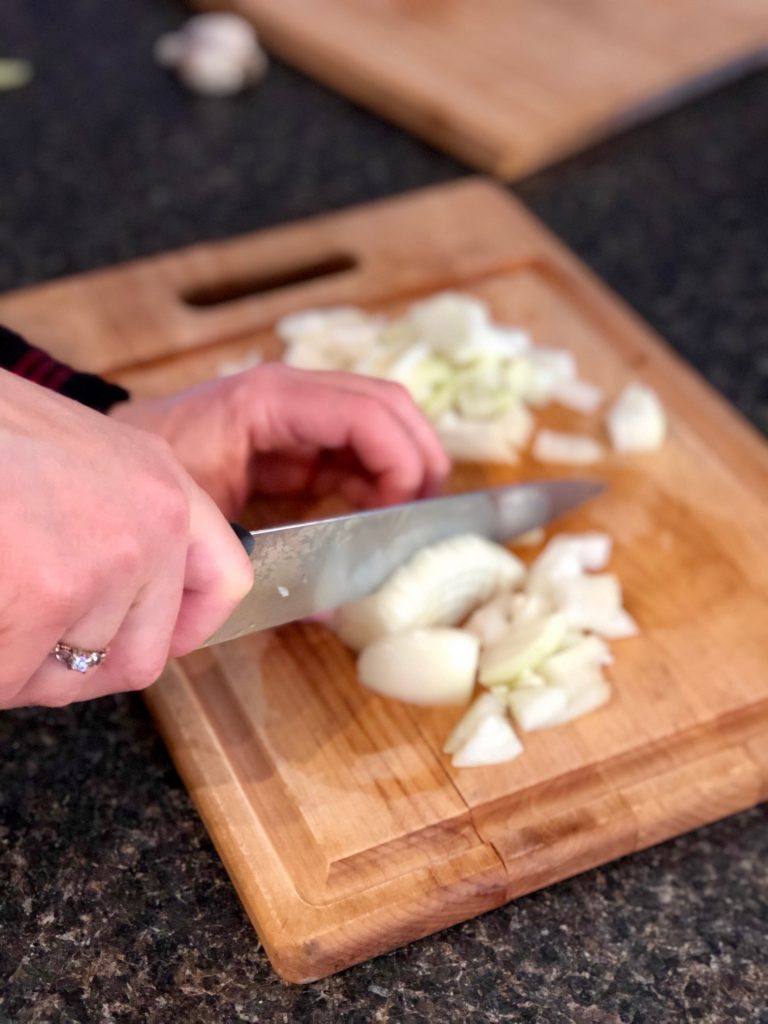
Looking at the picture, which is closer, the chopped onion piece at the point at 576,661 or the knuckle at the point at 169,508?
the knuckle at the point at 169,508

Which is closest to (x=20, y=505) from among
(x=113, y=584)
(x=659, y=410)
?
(x=113, y=584)

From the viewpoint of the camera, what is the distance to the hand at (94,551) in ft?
2.28

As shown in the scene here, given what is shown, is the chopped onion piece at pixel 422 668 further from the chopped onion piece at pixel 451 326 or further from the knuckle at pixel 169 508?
the chopped onion piece at pixel 451 326

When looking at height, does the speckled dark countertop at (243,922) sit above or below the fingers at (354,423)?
below

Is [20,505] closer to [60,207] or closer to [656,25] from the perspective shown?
[60,207]

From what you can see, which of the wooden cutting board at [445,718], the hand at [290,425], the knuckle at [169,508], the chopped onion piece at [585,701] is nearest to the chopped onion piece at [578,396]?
the wooden cutting board at [445,718]

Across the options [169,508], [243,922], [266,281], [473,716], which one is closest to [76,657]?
[169,508]

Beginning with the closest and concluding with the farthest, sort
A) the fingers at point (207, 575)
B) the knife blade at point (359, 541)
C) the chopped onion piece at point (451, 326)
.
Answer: the fingers at point (207, 575) → the knife blade at point (359, 541) → the chopped onion piece at point (451, 326)

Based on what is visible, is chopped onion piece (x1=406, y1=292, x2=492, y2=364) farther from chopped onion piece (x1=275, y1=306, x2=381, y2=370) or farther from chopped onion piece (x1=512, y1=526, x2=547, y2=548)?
chopped onion piece (x1=512, y1=526, x2=547, y2=548)

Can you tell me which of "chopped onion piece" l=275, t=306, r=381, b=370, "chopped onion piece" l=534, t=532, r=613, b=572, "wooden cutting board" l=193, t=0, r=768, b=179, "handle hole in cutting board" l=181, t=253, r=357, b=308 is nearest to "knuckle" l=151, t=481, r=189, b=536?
"chopped onion piece" l=534, t=532, r=613, b=572

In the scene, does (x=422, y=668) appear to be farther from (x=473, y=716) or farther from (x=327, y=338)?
(x=327, y=338)

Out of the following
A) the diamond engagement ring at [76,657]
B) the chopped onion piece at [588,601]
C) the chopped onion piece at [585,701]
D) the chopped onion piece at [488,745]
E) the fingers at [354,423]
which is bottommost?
the chopped onion piece at [488,745]

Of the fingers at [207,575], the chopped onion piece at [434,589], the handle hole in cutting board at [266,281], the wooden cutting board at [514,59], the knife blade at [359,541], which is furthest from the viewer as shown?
the wooden cutting board at [514,59]

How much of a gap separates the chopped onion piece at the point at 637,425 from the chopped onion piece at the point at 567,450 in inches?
1.0
